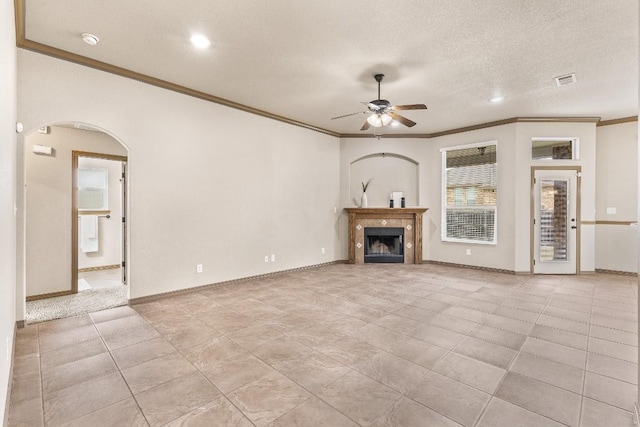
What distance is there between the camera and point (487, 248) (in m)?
6.43

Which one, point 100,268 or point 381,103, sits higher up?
point 381,103

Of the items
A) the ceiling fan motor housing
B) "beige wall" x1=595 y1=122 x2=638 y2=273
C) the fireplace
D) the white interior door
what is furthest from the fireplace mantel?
"beige wall" x1=595 y1=122 x2=638 y2=273

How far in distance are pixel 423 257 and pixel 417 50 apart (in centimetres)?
499

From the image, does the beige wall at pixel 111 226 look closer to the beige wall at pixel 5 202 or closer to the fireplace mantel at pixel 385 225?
the beige wall at pixel 5 202

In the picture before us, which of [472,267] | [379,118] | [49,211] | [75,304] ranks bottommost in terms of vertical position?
[75,304]

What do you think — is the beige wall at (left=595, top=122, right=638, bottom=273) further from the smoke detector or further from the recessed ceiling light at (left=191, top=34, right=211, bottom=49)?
the recessed ceiling light at (left=191, top=34, right=211, bottom=49)

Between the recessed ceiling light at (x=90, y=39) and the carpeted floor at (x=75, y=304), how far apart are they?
3.19m

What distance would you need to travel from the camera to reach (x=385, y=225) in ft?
23.6

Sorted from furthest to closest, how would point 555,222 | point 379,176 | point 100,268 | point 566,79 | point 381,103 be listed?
1. point 379,176
2. point 100,268
3. point 555,222
4. point 566,79
5. point 381,103

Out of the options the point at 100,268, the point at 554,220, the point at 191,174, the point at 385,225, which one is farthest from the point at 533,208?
the point at 100,268

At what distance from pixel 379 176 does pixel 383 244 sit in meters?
1.68

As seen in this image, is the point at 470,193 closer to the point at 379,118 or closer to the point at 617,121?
the point at 617,121

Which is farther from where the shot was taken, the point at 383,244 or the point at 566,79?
the point at 383,244

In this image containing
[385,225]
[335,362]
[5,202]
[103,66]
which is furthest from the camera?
[385,225]
